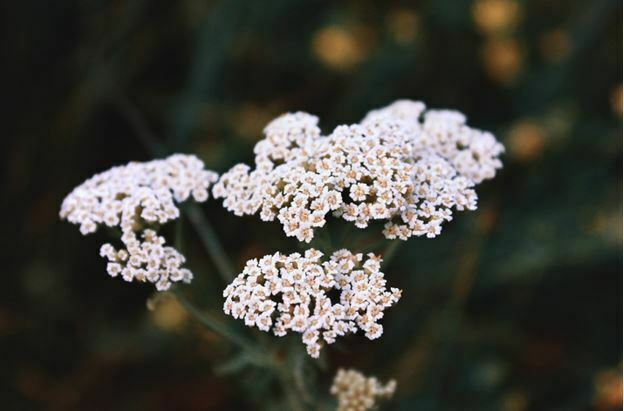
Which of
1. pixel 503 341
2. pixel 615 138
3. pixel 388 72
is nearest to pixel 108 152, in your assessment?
Answer: pixel 388 72

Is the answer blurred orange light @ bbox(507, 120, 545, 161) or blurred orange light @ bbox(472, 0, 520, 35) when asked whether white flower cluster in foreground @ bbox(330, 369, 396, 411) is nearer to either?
blurred orange light @ bbox(507, 120, 545, 161)

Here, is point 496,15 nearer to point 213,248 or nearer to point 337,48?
point 337,48

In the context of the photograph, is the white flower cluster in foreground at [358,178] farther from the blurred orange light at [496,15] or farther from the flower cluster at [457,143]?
the blurred orange light at [496,15]

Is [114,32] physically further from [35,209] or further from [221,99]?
[35,209]

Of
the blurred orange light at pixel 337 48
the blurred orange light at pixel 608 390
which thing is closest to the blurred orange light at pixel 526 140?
the blurred orange light at pixel 337 48

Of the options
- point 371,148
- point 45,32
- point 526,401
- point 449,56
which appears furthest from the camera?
point 449,56

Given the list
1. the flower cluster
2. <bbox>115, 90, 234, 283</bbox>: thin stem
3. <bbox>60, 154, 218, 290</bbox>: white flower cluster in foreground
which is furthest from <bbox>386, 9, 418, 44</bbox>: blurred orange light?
<bbox>60, 154, 218, 290</bbox>: white flower cluster in foreground

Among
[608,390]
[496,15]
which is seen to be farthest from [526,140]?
[608,390]
